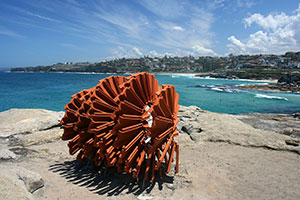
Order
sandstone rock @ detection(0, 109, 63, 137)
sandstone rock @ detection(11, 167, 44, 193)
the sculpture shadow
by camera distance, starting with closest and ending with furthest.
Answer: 1. sandstone rock @ detection(11, 167, 44, 193)
2. the sculpture shadow
3. sandstone rock @ detection(0, 109, 63, 137)

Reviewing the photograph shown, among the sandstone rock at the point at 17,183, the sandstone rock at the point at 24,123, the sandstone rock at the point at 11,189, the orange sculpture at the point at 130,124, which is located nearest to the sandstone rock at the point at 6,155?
the sandstone rock at the point at 17,183

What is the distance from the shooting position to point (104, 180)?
20.7ft

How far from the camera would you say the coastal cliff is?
5.51 metres

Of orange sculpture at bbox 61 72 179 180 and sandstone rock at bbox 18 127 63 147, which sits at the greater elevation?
orange sculpture at bbox 61 72 179 180

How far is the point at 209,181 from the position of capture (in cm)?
636

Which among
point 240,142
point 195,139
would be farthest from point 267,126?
point 195,139

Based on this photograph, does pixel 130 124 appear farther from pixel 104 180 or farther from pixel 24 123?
pixel 24 123

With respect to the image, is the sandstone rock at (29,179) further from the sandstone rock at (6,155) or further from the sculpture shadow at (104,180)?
the sandstone rock at (6,155)

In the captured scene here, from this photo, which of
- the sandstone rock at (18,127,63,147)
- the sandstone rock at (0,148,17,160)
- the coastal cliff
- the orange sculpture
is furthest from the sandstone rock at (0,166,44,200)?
the sandstone rock at (18,127,63,147)

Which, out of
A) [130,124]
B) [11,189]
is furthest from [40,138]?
[130,124]

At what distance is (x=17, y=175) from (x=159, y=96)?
414cm

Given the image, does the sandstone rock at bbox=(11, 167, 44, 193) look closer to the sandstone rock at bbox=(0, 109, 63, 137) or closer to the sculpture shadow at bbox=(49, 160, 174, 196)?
the sculpture shadow at bbox=(49, 160, 174, 196)

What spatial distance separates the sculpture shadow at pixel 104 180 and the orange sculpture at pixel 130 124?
35 cm

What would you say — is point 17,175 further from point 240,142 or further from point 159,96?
point 240,142
